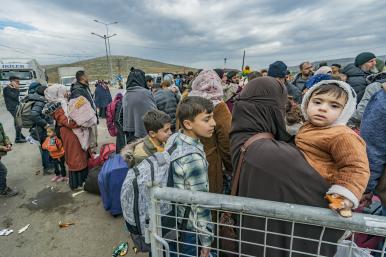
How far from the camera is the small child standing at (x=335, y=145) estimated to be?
1080mm

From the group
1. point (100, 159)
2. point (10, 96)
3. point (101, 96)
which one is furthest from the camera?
point (101, 96)

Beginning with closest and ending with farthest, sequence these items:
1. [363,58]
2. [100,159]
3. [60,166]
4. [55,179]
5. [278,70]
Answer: [278,70]
[363,58]
[100,159]
[55,179]
[60,166]

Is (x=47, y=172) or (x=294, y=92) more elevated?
(x=294, y=92)

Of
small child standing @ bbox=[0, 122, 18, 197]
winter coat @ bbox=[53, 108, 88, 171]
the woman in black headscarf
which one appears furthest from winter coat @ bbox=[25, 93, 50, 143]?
the woman in black headscarf

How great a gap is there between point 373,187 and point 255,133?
145 cm

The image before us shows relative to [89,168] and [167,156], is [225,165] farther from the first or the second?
[89,168]

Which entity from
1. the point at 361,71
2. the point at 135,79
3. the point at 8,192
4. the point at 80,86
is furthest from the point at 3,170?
the point at 361,71

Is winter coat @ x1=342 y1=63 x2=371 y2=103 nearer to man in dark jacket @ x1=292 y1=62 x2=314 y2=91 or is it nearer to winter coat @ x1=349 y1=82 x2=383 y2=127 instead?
winter coat @ x1=349 y1=82 x2=383 y2=127

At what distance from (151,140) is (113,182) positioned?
117 centimetres

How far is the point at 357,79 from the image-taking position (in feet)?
14.4

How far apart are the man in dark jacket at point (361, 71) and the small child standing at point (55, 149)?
5.68 meters

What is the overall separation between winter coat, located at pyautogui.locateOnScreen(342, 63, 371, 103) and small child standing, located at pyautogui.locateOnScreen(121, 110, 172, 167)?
3.67 m

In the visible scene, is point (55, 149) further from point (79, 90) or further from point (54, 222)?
point (54, 222)

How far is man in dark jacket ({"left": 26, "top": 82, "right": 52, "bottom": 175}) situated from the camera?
16.2ft
